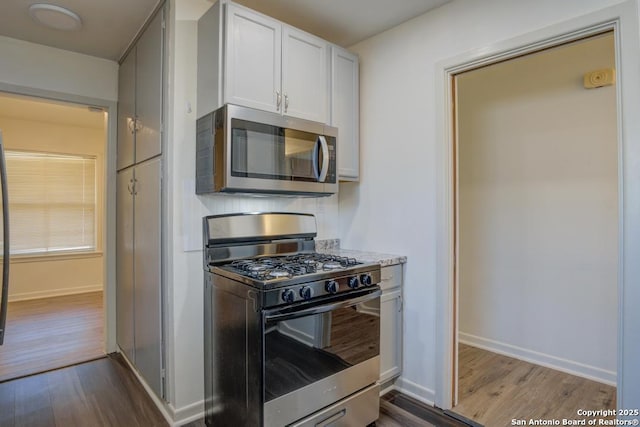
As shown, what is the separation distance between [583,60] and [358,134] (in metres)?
1.77

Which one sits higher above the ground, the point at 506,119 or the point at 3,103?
the point at 3,103

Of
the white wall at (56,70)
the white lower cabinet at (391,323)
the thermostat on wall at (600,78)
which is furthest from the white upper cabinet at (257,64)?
the thermostat on wall at (600,78)

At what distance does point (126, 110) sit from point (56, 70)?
59cm

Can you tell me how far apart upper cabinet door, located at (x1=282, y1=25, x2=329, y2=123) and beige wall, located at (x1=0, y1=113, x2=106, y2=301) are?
380cm

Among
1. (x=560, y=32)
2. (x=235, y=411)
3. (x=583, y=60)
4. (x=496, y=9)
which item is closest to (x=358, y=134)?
(x=496, y=9)

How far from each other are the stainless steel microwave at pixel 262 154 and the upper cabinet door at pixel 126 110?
907 millimetres

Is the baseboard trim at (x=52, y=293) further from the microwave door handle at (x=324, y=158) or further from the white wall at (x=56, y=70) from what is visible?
the microwave door handle at (x=324, y=158)

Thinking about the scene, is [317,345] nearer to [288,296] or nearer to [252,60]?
[288,296]

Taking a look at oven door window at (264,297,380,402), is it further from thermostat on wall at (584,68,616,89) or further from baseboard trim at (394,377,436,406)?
thermostat on wall at (584,68,616,89)

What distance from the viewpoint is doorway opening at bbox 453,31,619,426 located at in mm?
2465

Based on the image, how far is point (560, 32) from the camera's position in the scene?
5.65 feet

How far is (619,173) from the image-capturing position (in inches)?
61.7

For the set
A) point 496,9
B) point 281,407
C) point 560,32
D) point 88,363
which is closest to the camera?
point 281,407

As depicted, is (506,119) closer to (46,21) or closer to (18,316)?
(46,21)
